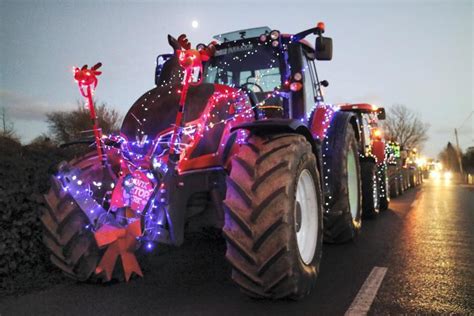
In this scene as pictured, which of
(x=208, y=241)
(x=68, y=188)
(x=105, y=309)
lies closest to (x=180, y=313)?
(x=105, y=309)

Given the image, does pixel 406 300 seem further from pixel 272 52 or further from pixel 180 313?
pixel 272 52

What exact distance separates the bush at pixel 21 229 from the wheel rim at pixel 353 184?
188 inches

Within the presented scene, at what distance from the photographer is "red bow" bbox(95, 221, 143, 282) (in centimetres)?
375

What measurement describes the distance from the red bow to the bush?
109 centimetres

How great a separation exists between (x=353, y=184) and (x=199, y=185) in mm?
4244

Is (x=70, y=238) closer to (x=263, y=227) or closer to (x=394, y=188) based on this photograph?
(x=263, y=227)

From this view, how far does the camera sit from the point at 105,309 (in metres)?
3.76

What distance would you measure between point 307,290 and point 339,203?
243 cm

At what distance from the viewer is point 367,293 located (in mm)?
4203

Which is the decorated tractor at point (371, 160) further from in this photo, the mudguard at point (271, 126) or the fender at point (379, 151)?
the mudguard at point (271, 126)

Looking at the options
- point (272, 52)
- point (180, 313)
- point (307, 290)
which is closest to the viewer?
point (180, 313)

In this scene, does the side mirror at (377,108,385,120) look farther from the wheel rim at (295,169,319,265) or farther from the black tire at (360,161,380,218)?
the wheel rim at (295,169,319,265)

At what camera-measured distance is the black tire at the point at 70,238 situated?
416 cm

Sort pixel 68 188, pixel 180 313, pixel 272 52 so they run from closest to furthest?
pixel 180 313 < pixel 68 188 < pixel 272 52
